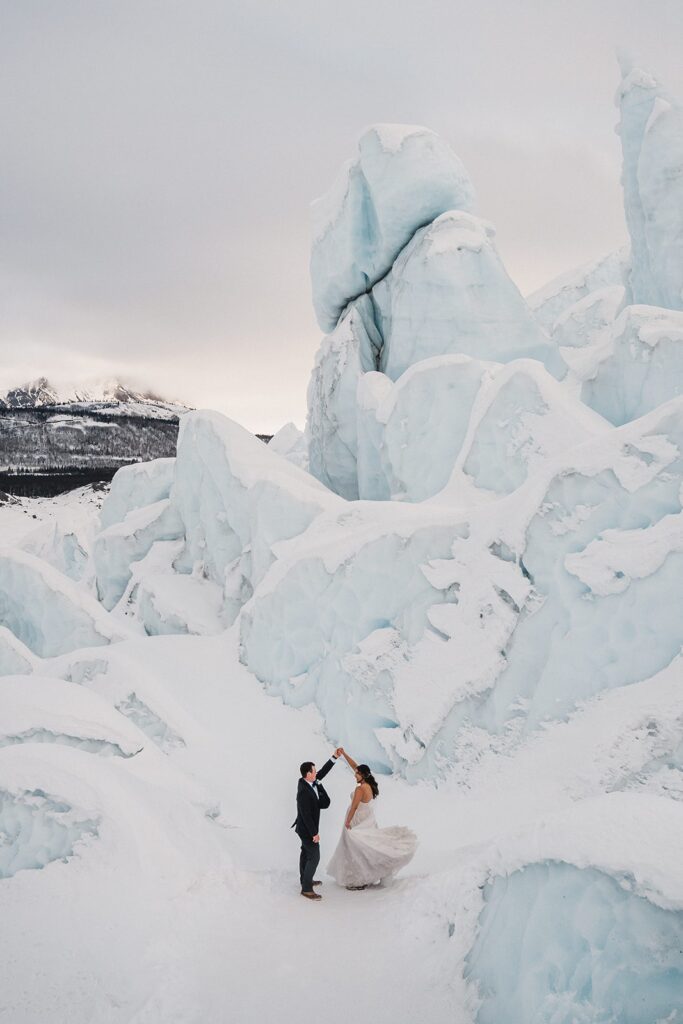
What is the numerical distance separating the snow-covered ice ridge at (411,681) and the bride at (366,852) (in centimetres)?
25

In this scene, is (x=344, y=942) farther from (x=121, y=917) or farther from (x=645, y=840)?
(x=645, y=840)

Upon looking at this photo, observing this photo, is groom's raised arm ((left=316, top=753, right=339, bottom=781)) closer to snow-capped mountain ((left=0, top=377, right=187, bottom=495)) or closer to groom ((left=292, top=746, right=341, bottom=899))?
groom ((left=292, top=746, right=341, bottom=899))

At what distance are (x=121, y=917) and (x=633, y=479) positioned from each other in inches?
278

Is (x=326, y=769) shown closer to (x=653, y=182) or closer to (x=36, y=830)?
(x=36, y=830)

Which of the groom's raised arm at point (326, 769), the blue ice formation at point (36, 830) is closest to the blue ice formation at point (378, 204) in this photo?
the groom's raised arm at point (326, 769)

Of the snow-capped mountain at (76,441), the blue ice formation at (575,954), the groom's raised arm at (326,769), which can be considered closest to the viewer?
the blue ice formation at (575,954)

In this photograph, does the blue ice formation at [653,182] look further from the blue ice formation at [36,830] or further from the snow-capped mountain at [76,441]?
the snow-capped mountain at [76,441]

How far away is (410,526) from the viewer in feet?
32.0

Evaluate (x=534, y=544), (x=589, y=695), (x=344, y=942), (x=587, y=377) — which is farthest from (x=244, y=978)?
(x=587, y=377)

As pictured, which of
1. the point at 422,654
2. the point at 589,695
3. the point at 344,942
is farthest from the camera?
the point at 422,654

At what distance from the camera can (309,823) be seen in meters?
5.90

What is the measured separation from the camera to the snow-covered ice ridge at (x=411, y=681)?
4047 mm

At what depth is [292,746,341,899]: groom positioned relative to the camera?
5.76 metres

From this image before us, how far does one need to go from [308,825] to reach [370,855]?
600 millimetres
